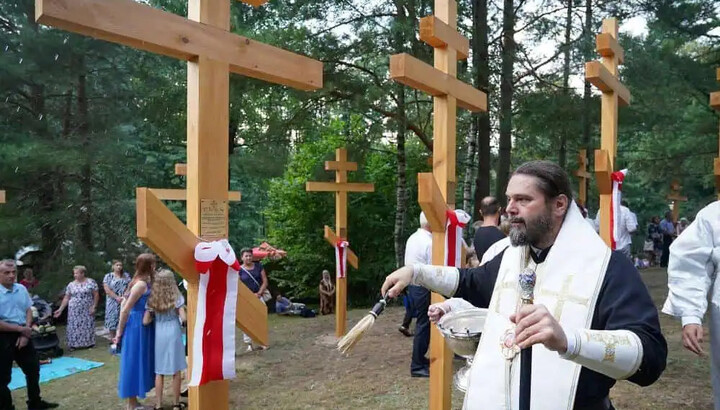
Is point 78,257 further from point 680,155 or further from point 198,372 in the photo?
point 680,155

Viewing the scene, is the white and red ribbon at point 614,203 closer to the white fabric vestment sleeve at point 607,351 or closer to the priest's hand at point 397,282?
the priest's hand at point 397,282

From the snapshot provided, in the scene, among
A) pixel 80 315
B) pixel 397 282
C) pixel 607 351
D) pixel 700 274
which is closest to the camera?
pixel 607 351

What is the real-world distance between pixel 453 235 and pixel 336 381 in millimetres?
2804

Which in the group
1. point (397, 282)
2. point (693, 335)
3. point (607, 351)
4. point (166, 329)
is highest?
point (397, 282)

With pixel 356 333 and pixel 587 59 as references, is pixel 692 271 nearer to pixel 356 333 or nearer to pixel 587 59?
pixel 356 333

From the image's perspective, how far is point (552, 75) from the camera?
11.8 meters

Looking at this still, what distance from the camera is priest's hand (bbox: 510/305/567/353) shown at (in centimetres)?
173

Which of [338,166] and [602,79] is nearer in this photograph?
[602,79]

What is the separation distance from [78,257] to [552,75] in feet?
33.4

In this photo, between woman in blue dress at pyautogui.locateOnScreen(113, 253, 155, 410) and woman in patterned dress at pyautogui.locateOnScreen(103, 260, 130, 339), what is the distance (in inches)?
140

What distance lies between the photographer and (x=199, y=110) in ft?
9.25

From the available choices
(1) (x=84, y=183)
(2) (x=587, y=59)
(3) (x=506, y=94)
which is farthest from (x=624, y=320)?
(1) (x=84, y=183)

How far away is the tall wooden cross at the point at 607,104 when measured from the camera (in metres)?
5.38

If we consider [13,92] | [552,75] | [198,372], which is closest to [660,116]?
[552,75]
